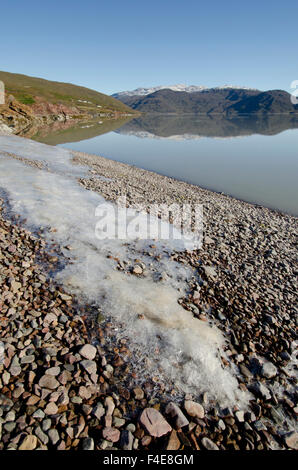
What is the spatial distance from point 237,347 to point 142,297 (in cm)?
312

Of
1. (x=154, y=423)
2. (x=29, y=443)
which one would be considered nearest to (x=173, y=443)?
(x=154, y=423)

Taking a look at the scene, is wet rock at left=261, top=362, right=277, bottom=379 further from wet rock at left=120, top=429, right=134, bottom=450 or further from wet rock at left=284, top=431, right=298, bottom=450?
wet rock at left=120, top=429, right=134, bottom=450

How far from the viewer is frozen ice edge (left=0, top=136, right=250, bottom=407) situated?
19.0 ft

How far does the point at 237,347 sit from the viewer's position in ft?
22.3

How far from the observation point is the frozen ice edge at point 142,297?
578cm

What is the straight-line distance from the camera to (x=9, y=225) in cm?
1084

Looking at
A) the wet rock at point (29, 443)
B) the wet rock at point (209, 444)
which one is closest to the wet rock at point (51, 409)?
the wet rock at point (29, 443)

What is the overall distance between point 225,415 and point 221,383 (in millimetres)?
689

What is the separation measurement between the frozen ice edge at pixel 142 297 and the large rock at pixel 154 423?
83 centimetres

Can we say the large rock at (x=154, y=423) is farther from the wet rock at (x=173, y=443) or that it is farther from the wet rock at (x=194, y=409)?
the wet rock at (x=194, y=409)

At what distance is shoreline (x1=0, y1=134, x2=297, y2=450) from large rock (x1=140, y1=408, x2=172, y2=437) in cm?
6

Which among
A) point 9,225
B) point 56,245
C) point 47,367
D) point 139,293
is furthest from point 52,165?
point 47,367

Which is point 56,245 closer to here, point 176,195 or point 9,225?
point 9,225

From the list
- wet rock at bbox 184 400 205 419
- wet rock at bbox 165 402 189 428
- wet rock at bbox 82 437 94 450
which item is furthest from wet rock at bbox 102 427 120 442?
wet rock at bbox 184 400 205 419
